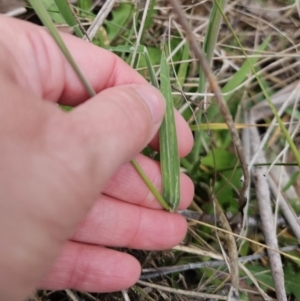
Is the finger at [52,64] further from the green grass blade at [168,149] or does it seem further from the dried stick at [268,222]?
the dried stick at [268,222]

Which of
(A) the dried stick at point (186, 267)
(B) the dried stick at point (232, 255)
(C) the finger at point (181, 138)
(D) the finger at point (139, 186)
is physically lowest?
(A) the dried stick at point (186, 267)

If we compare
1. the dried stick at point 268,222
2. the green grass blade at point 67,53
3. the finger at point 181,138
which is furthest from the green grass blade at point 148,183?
the dried stick at point 268,222

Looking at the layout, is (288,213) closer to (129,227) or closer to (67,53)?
(129,227)

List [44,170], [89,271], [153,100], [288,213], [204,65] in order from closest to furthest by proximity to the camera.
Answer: [204,65], [44,170], [153,100], [89,271], [288,213]

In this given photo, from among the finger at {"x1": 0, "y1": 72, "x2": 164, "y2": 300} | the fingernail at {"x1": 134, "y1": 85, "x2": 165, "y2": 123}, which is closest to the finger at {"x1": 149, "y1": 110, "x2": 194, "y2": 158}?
the fingernail at {"x1": 134, "y1": 85, "x2": 165, "y2": 123}

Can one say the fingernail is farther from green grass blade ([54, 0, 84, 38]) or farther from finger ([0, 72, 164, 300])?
green grass blade ([54, 0, 84, 38])

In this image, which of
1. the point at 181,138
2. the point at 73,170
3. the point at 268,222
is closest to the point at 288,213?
the point at 268,222
